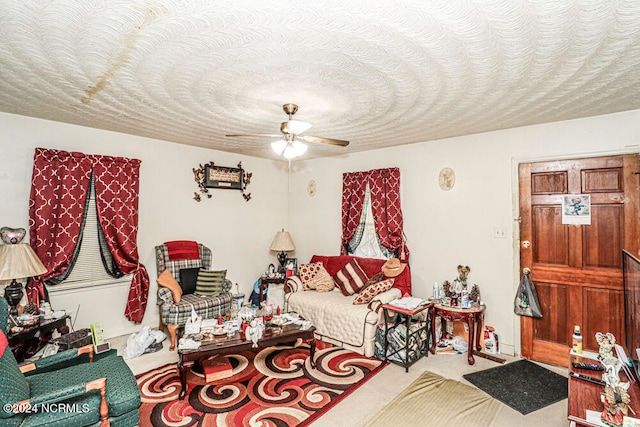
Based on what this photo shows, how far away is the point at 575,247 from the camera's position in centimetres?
324

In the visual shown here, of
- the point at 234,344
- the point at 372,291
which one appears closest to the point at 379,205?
the point at 372,291

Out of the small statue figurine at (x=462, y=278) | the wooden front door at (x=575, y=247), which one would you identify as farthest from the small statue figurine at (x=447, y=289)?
the wooden front door at (x=575, y=247)

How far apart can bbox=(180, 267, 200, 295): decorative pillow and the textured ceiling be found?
6.37ft

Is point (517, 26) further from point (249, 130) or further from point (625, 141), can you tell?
point (249, 130)

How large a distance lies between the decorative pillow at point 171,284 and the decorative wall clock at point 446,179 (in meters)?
3.44

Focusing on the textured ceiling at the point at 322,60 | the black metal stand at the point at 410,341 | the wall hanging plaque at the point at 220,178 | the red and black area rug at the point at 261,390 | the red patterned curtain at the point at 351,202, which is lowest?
the red and black area rug at the point at 261,390

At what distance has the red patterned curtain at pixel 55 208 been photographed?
11.1 ft

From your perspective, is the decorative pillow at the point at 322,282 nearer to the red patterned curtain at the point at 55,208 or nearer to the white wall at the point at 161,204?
the white wall at the point at 161,204

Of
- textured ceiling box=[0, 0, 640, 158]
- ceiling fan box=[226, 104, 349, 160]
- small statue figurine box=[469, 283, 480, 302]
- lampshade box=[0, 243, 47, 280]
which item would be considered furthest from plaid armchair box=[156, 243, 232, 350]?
small statue figurine box=[469, 283, 480, 302]

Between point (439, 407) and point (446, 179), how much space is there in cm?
251

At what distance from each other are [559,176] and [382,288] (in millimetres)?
2154

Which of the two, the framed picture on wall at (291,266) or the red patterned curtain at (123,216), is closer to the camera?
the red patterned curtain at (123,216)

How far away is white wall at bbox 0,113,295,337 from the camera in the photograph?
3.36 metres

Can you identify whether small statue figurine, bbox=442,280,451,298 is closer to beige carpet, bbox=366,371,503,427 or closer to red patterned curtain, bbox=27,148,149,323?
beige carpet, bbox=366,371,503,427
